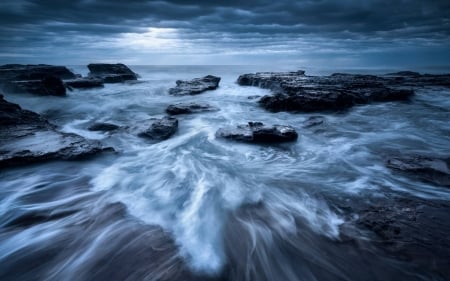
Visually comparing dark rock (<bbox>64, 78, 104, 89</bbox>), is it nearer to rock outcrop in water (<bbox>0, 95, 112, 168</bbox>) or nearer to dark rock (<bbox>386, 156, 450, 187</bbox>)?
rock outcrop in water (<bbox>0, 95, 112, 168</bbox>)

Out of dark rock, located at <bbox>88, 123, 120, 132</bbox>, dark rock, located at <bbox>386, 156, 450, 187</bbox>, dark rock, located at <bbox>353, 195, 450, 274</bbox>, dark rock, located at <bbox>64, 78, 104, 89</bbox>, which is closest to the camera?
dark rock, located at <bbox>353, 195, 450, 274</bbox>

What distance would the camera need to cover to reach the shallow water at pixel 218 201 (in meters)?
2.98

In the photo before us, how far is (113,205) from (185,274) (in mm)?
2046

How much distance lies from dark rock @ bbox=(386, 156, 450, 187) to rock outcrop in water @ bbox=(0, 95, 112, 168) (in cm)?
661

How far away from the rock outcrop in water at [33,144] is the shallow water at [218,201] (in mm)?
261

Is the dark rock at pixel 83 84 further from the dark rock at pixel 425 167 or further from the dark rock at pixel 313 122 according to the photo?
the dark rock at pixel 425 167

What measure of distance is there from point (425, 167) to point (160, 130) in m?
6.73

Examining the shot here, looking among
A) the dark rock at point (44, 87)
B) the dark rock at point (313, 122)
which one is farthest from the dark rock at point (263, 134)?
the dark rock at point (44, 87)

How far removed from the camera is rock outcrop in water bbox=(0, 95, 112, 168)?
5.43m

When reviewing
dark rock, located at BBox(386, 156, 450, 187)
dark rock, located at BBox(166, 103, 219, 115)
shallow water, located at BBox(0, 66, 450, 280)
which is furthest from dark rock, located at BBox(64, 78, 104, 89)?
dark rock, located at BBox(386, 156, 450, 187)

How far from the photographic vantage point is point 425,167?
16.6ft

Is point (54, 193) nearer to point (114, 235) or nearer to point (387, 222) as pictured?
point (114, 235)

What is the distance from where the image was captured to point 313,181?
515 cm

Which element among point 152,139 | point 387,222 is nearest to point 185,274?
point 387,222
